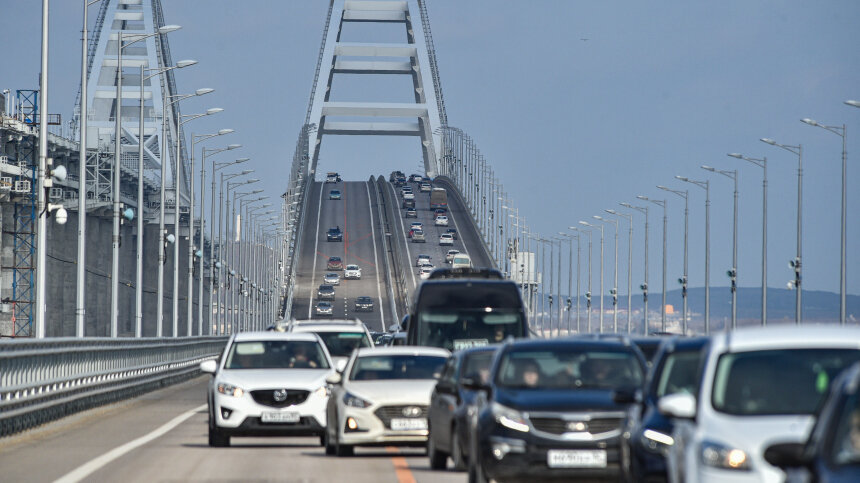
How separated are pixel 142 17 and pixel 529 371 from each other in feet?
402

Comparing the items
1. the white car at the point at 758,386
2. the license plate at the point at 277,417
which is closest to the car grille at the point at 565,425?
the white car at the point at 758,386

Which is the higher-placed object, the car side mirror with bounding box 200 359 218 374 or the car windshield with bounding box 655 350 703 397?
the car windshield with bounding box 655 350 703 397

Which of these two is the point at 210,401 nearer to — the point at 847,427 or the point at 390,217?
the point at 847,427

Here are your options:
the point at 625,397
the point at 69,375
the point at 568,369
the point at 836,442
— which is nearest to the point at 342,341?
the point at 69,375

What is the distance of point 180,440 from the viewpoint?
23125 mm

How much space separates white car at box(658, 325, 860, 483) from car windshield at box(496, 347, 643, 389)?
4.25m

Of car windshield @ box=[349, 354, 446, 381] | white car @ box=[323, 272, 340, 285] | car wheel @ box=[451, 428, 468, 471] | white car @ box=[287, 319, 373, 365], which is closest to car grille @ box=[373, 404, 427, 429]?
car windshield @ box=[349, 354, 446, 381]

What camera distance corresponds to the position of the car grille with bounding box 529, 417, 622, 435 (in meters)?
14.0

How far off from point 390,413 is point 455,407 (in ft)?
10.3

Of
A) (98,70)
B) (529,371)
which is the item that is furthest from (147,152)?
(529,371)

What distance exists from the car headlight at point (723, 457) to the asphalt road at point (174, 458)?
6.95m

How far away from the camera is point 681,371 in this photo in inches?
530

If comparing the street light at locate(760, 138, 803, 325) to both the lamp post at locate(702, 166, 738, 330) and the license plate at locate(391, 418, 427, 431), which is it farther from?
the license plate at locate(391, 418, 427, 431)

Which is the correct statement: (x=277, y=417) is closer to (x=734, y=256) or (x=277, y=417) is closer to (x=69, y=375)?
(x=69, y=375)
